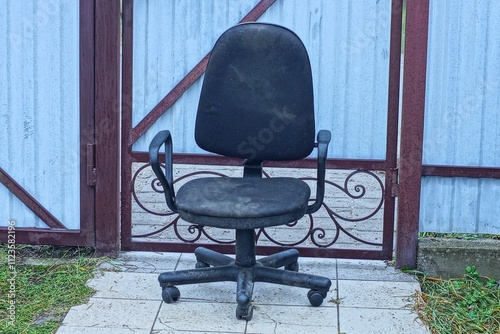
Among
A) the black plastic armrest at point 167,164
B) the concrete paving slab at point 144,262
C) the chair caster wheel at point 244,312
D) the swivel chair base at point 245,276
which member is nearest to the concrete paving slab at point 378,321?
the swivel chair base at point 245,276

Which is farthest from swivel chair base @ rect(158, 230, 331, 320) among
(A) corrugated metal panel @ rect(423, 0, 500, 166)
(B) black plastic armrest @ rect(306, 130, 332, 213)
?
(A) corrugated metal panel @ rect(423, 0, 500, 166)

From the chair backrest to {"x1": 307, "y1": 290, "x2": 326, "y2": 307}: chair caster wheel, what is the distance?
58cm

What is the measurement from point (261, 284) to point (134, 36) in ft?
4.27

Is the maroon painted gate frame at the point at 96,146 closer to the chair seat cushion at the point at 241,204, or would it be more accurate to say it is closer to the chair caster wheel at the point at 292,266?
the chair seat cushion at the point at 241,204

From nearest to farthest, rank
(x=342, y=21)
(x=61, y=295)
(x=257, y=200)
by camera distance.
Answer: (x=257, y=200), (x=61, y=295), (x=342, y=21)

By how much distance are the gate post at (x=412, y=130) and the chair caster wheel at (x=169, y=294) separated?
3.63ft

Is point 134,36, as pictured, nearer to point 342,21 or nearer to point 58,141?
point 58,141

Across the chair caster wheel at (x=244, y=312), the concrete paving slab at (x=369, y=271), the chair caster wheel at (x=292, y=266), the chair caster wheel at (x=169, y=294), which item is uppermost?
the chair caster wheel at (x=292, y=266)

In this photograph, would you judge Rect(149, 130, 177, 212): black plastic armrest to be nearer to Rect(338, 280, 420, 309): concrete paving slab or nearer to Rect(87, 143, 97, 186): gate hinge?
Rect(87, 143, 97, 186): gate hinge

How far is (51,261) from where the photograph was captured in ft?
13.6

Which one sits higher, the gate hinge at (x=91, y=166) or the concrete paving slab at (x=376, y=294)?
the gate hinge at (x=91, y=166)

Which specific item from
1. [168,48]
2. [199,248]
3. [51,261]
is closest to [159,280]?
[199,248]

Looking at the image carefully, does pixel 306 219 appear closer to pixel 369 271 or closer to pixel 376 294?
pixel 369 271

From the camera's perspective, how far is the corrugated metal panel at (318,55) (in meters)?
3.99
